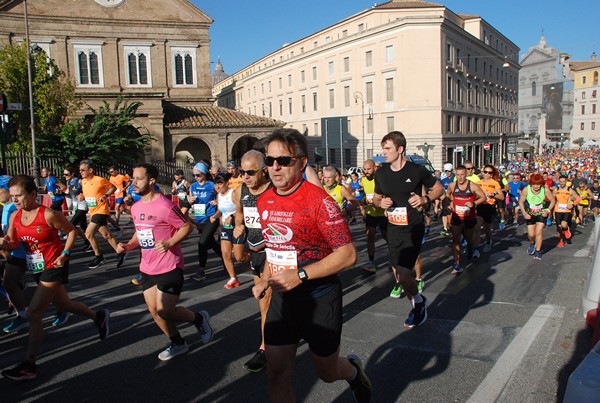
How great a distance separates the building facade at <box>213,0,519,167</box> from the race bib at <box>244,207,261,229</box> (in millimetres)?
33040

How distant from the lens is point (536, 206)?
9.85 metres

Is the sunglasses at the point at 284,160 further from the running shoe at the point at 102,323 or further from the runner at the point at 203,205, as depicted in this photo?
the runner at the point at 203,205

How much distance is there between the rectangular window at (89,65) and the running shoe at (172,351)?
29877mm

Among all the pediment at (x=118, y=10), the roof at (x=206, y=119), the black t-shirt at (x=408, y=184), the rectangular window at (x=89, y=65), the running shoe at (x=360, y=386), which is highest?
the pediment at (x=118, y=10)

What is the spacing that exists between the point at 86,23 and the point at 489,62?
171ft

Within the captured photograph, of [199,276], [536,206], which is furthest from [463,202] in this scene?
[199,276]

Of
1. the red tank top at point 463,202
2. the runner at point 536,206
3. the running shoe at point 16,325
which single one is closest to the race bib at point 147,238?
the running shoe at point 16,325

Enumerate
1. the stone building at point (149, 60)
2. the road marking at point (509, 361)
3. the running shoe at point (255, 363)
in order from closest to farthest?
the road marking at point (509, 361)
the running shoe at point (255, 363)
the stone building at point (149, 60)

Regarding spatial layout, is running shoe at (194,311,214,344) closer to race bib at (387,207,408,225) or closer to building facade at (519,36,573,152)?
race bib at (387,207,408,225)

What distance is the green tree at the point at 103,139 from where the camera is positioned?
22094mm

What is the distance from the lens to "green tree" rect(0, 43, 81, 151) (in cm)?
2266

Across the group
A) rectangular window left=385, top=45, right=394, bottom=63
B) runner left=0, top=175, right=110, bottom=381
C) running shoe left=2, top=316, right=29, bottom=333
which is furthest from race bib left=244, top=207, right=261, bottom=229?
rectangular window left=385, top=45, right=394, bottom=63

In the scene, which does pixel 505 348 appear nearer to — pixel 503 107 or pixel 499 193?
pixel 499 193

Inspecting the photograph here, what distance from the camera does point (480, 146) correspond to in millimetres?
61719
